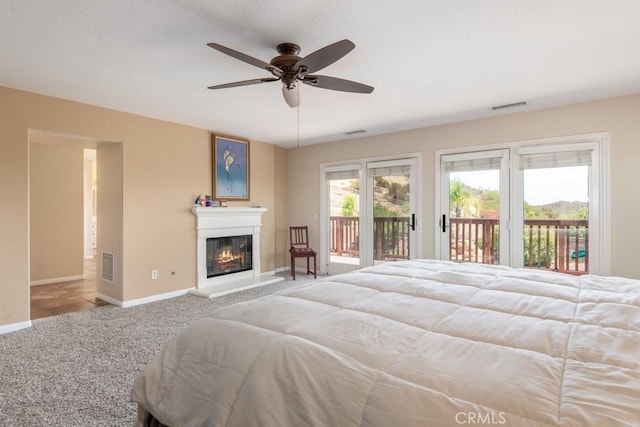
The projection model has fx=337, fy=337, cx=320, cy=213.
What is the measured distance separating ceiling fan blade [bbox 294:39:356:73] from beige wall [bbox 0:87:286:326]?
9.97 feet

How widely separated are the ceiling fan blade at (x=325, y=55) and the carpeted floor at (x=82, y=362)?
247 centimetres

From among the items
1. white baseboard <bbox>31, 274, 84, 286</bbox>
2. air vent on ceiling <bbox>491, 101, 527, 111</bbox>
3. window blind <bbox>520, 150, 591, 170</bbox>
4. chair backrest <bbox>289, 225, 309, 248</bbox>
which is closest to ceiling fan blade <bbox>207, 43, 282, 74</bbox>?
air vent on ceiling <bbox>491, 101, 527, 111</bbox>

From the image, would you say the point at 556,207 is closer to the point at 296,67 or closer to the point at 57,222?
the point at 296,67

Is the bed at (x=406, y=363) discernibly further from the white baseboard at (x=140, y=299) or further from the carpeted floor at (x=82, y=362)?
the white baseboard at (x=140, y=299)

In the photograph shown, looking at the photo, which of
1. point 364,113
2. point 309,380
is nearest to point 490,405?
point 309,380

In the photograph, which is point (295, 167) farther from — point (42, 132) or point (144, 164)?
point (42, 132)

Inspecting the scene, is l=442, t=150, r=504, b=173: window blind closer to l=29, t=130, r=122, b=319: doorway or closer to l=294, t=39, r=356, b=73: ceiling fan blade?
l=294, t=39, r=356, b=73: ceiling fan blade

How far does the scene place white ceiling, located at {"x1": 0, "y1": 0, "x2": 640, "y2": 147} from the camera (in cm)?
211

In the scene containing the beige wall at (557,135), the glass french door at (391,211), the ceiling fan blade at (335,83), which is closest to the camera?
the ceiling fan blade at (335,83)

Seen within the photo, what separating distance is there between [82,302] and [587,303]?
538 cm

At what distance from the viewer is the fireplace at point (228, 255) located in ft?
17.6

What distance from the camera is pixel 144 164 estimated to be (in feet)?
14.8

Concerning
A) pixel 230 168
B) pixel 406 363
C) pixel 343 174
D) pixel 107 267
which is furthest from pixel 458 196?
pixel 107 267

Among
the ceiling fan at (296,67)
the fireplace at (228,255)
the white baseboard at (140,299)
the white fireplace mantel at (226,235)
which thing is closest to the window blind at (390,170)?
the white fireplace mantel at (226,235)
